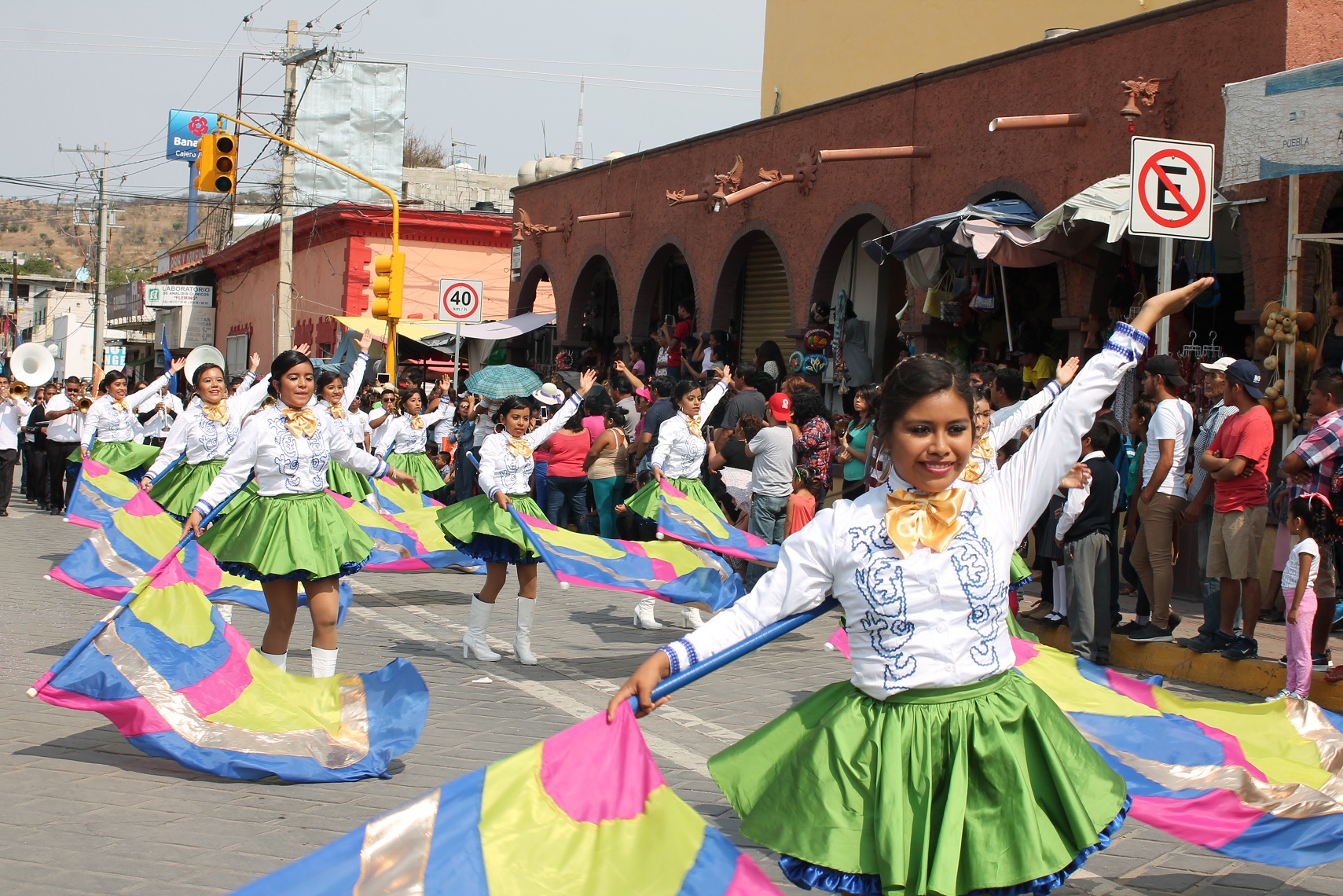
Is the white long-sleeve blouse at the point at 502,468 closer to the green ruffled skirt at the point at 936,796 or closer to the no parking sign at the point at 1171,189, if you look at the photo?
the no parking sign at the point at 1171,189

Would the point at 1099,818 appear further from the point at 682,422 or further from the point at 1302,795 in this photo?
the point at 682,422

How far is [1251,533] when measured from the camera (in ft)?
29.9

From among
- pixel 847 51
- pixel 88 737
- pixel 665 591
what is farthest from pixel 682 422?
pixel 847 51

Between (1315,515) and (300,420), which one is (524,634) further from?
(1315,515)

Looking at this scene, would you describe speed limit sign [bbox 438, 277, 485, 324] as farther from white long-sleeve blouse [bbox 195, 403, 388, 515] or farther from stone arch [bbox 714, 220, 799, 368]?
white long-sleeve blouse [bbox 195, 403, 388, 515]

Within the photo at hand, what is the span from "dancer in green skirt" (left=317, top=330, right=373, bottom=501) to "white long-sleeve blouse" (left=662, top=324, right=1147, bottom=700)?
6803 mm

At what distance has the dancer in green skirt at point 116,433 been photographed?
16984mm

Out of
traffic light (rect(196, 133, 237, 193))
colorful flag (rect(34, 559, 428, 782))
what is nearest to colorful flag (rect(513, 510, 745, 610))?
colorful flag (rect(34, 559, 428, 782))

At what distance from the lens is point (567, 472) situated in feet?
51.1

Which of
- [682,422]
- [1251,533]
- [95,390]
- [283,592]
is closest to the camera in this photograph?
[283,592]

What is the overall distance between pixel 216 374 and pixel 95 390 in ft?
28.0

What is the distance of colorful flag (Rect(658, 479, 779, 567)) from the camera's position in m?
10.2

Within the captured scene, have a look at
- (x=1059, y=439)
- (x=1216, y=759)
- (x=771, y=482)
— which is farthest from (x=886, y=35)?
(x=1059, y=439)

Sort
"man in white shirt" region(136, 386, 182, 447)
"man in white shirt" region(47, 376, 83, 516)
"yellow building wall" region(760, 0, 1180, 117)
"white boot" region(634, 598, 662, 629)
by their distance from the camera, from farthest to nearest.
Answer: "man in white shirt" region(47, 376, 83, 516) < "yellow building wall" region(760, 0, 1180, 117) < "man in white shirt" region(136, 386, 182, 447) < "white boot" region(634, 598, 662, 629)
